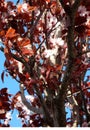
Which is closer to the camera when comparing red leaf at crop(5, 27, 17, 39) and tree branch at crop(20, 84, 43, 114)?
red leaf at crop(5, 27, 17, 39)

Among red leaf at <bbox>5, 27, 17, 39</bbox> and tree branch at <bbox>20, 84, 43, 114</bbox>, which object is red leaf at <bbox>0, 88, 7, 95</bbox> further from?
red leaf at <bbox>5, 27, 17, 39</bbox>

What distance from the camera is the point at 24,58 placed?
3.07 meters

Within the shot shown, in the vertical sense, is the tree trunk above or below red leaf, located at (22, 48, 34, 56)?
below

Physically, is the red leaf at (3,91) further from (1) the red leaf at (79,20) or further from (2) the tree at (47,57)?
(1) the red leaf at (79,20)

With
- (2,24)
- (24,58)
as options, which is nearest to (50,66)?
(24,58)

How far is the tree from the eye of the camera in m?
2.93

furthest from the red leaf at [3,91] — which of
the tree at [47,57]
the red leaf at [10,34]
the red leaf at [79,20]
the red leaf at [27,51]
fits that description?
the red leaf at [79,20]

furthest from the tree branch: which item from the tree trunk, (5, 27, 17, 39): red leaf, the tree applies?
(5, 27, 17, 39): red leaf

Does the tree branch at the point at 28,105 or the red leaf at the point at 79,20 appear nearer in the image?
the red leaf at the point at 79,20

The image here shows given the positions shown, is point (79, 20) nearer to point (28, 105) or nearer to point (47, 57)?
point (47, 57)

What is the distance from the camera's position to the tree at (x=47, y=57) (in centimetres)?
293

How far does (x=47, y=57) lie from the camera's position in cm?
355

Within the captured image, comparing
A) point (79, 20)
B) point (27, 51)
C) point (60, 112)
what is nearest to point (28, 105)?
point (60, 112)

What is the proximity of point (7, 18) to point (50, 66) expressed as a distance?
0.69 metres
